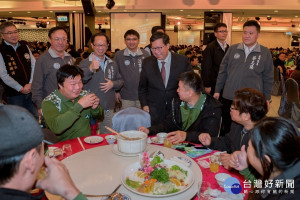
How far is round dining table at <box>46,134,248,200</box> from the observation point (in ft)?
4.43

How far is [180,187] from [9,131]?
2.86 ft

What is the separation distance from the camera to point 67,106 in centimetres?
230

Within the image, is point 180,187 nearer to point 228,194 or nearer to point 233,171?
point 228,194

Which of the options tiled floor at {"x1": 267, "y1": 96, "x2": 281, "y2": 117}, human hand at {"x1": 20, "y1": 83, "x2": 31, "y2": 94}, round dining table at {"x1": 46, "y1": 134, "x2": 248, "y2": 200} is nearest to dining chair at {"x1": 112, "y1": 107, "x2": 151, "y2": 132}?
round dining table at {"x1": 46, "y1": 134, "x2": 248, "y2": 200}

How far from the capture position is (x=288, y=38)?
21469 mm

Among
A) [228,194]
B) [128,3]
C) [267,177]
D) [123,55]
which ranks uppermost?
[128,3]

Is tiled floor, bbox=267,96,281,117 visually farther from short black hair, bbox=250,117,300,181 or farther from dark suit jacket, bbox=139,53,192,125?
short black hair, bbox=250,117,300,181

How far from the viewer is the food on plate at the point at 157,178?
4.42 ft

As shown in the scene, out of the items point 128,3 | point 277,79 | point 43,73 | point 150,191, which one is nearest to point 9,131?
point 150,191

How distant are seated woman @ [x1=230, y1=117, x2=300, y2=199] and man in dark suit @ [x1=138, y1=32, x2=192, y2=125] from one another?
6.29 ft

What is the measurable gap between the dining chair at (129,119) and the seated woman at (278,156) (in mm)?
1442

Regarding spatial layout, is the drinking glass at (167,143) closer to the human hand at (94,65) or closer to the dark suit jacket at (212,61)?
the human hand at (94,65)

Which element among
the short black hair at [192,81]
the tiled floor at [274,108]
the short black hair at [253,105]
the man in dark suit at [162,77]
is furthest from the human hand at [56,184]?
the tiled floor at [274,108]

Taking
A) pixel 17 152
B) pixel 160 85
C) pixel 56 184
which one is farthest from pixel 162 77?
pixel 17 152
